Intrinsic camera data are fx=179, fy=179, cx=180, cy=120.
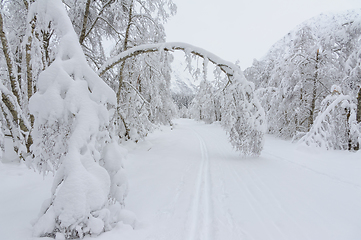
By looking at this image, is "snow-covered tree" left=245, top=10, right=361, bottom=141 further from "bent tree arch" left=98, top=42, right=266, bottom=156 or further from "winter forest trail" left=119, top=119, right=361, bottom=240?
"winter forest trail" left=119, top=119, right=361, bottom=240

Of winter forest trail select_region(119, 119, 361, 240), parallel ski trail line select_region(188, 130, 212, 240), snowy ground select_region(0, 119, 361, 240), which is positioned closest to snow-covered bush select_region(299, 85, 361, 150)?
winter forest trail select_region(119, 119, 361, 240)

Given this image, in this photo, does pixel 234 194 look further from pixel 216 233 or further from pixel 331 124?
pixel 331 124

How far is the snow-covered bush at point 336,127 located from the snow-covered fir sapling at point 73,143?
1034 cm

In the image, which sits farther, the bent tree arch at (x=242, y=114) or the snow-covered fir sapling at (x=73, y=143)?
the bent tree arch at (x=242, y=114)

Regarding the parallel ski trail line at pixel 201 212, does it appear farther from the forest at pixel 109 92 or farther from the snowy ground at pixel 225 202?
the forest at pixel 109 92

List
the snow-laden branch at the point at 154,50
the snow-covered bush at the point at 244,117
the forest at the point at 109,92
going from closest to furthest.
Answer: the forest at the point at 109,92 → the snow-laden branch at the point at 154,50 → the snow-covered bush at the point at 244,117

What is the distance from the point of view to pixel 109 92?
291 centimetres

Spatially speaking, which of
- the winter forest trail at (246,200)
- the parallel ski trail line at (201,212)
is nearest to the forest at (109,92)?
the winter forest trail at (246,200)

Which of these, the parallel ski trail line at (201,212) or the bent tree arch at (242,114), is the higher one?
the bent tree arch at (242,114)

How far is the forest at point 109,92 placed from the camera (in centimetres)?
245

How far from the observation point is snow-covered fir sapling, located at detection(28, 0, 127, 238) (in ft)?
7.31

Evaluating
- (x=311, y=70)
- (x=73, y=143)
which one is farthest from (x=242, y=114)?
(x=311, y=70)

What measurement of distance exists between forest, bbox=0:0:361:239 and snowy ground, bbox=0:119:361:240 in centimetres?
57

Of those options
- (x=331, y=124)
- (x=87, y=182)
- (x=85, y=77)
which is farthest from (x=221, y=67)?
(x=331, y=124)
